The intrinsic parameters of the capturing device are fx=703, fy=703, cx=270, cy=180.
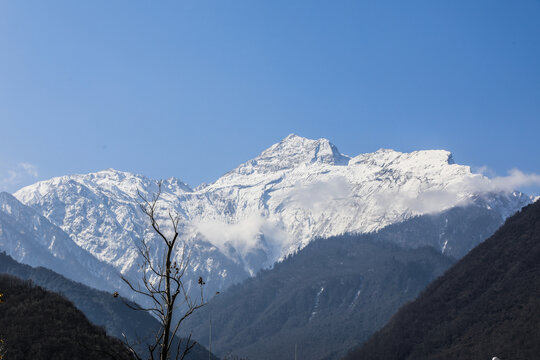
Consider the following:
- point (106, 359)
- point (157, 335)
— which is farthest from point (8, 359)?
point (157, 335)

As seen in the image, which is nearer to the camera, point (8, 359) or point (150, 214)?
point (150, 214)

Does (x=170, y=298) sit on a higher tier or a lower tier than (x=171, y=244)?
lower

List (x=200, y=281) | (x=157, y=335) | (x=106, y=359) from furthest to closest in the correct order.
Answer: (x=106, y=359)
(x=157, y=335)
(x=200, y=281)

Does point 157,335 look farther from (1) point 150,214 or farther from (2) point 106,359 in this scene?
(2) point 106,359

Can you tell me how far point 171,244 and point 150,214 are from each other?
1.50m

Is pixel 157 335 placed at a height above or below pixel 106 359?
below

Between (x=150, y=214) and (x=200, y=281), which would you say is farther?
(x=150, y=214)

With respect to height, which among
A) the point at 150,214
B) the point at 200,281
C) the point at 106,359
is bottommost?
the point at 200,281

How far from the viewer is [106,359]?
198 m

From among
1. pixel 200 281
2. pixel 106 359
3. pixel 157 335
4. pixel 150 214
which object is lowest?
pixel 157 335

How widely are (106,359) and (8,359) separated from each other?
28.4m

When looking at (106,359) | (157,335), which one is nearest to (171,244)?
(157,335)

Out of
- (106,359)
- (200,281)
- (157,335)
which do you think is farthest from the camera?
(106,359)

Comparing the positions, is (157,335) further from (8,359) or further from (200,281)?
(8,359)
